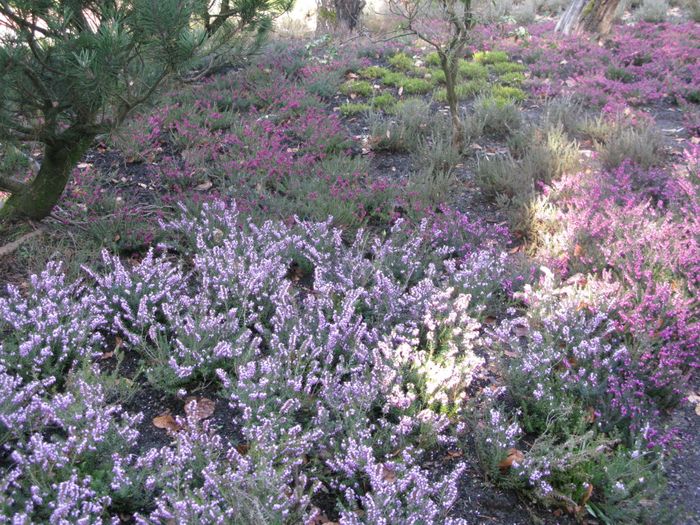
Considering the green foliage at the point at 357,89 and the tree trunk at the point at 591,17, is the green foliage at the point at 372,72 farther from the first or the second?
the tree trunk at the point at 591,17

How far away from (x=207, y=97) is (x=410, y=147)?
2.50m

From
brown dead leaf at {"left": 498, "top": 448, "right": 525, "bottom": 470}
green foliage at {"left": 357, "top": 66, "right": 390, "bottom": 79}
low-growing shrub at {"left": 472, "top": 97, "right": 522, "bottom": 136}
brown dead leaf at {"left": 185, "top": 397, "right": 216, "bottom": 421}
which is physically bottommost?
brown dead leaf at {"left": 498, "top": 448, "right": 525, "bottom": 470}

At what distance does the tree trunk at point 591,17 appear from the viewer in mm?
11008

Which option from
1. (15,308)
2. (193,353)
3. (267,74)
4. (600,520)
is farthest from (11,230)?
(267,74)

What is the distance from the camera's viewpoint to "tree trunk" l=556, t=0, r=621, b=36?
1101cm

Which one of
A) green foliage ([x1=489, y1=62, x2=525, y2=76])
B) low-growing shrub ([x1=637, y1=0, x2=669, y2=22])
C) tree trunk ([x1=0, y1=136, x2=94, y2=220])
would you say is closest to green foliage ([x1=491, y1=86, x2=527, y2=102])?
green foliage ([x1=489, y1=62, x2=525, y2=76])

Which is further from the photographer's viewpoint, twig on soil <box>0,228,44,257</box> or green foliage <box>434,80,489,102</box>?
green foliage <box>434,80,489,102</box>

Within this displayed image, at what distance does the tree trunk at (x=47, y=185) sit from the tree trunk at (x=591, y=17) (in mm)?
9991

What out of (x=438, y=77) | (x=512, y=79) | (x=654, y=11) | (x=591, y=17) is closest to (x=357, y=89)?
(x=438, y=77)

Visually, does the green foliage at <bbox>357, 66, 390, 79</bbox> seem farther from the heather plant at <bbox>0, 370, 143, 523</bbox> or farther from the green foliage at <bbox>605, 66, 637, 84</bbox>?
the heather plant at <bbox>0, 370, 143, 523</bbox>

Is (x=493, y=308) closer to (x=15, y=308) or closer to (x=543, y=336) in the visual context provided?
(x=543, y=336)

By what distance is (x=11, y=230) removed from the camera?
4137mm

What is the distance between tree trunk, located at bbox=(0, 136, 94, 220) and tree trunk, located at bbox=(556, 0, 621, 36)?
9.99 m

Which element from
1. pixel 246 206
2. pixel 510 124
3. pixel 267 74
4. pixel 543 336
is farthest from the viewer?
pixel 267 74
